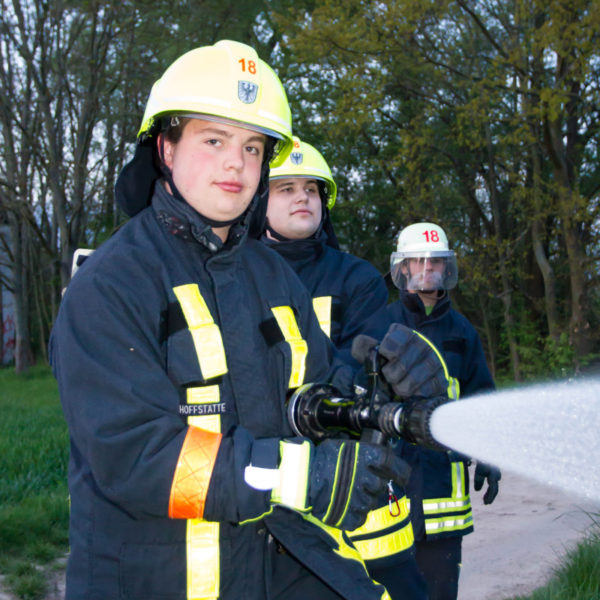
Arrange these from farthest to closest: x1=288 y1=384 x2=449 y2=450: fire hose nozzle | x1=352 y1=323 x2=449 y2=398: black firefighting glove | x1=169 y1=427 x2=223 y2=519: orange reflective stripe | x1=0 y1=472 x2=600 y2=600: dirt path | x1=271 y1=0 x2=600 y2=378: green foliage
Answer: x1=271 y1=0 x2=600 y2=378: green foliage
x1=0 y1=472 x2=600 y2=600: dirt path
x1=352 y1=323 x2=449 y2=398: black firefighting glove
x1=288 y1=384 x2=449 y2=450: fire hose nozzle
x1=169 y1=427 x2=223 y2=519: orange reflective stripe

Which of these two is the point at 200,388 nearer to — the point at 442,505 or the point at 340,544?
the point at 340,544

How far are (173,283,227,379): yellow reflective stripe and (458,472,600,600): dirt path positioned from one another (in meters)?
2.87

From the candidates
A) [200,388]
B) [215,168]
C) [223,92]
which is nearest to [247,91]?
[223,92]

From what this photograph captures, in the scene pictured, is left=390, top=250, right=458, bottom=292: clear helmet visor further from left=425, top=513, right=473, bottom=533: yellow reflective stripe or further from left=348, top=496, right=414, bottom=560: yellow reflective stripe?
left=348, top=496, right=414, bottom=560: yellow reflective stripe

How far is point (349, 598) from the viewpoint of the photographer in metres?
2.06

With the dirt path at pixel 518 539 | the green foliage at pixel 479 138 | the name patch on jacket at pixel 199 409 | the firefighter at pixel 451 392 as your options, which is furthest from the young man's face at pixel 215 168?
the green foliage at pixel 479 138

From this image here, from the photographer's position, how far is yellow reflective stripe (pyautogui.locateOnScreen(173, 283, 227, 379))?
78.5 inches

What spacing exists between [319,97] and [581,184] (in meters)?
6.39

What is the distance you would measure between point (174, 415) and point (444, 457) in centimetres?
243

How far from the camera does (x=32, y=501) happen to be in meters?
5.39

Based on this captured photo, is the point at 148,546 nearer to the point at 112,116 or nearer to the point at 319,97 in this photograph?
the point at 112,116

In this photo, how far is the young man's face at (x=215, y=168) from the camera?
222cm

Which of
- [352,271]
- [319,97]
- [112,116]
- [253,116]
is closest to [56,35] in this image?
[112,116]

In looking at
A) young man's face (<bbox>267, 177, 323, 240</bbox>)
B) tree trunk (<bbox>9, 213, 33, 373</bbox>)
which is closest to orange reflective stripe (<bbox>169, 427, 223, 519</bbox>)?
young man's face (<bbox>267, 177, 323, 240</bbox>)
